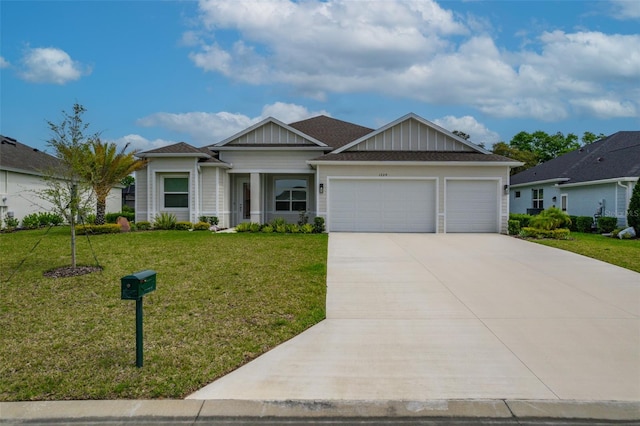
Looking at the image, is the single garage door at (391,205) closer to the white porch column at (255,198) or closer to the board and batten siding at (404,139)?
the board and batten siding at (404,139)

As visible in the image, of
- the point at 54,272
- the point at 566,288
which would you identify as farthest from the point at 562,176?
the point at 54,272

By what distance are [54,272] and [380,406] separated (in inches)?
303

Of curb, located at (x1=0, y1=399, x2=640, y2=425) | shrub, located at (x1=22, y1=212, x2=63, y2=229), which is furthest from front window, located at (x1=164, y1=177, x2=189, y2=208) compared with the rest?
curb, located at (x1=0, y1=399, x2=640, y2=425)

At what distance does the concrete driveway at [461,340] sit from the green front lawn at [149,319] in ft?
1.42

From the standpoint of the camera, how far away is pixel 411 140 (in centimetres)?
1848

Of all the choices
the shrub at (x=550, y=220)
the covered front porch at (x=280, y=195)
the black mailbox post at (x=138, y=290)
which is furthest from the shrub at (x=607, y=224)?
the black mailbox post at (x=138, y=290)

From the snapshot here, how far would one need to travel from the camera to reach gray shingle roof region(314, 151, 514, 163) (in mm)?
17250

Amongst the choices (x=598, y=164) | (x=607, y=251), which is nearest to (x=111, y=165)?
(x=607, y=251)

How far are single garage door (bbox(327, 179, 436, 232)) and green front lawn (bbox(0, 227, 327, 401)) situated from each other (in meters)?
6.94

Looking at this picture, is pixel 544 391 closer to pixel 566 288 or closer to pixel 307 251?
pixel 566 288

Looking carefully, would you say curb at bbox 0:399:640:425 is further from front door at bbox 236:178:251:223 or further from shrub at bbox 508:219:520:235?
front door at bbox 236:178:251:223

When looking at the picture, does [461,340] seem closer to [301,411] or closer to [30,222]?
[301,411]

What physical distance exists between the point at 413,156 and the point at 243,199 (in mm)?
9001

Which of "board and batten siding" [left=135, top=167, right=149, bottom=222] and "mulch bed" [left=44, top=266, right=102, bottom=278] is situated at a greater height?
"board and batten siding" [left=135, top=167, right=149, bottom=222]
